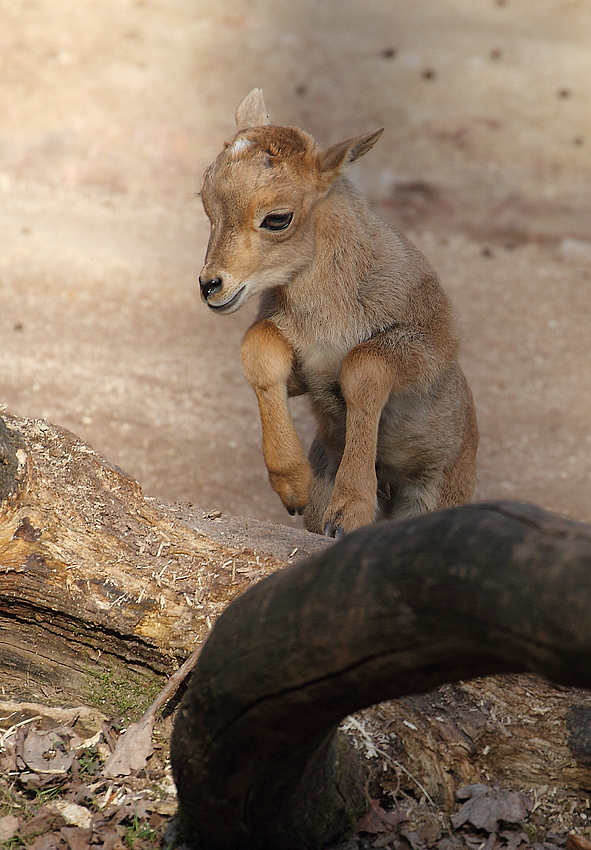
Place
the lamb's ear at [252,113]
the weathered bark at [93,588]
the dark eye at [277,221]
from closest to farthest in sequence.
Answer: the weathered bark at [93,588] → the dark eye at [277,221] → the lamb's ear at [252,113]

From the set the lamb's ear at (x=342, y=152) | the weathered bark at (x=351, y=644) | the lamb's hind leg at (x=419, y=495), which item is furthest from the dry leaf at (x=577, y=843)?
the lamb's ear at (x=342, y=152)

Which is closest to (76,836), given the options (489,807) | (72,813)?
(72,813)

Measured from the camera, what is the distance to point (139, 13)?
14.1 meters

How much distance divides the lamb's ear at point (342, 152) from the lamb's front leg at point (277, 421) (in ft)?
3.07

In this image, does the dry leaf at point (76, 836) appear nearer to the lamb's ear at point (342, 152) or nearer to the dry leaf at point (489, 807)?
the dry leaf at point (489, 807)

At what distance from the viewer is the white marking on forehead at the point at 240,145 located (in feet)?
15.3

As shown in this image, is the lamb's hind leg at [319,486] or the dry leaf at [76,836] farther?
the lamb's hind leg at [319,486]

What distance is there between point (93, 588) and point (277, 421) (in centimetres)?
157

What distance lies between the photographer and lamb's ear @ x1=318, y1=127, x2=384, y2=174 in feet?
15.4

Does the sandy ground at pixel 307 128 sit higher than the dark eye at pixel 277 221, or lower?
higher

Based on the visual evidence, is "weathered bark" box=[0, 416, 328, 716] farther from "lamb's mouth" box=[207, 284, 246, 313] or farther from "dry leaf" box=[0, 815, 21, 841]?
"lamb's mouth" box=[207, 284, 246, 313]

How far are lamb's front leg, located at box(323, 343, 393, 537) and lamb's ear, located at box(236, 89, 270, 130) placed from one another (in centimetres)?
162

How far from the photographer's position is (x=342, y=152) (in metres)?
4.71

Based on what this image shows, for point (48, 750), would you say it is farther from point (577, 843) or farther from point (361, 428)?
point (361, 428)
